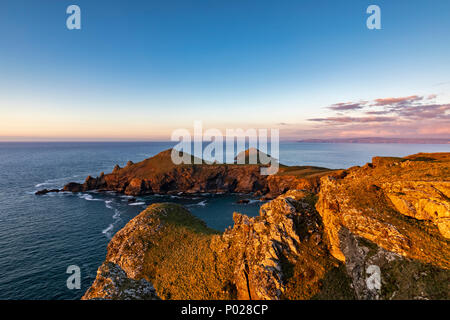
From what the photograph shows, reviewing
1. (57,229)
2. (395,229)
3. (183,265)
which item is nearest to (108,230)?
(57,229)

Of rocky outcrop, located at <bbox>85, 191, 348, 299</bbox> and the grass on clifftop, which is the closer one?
rocky outcrop, located at <bbox>85, 191, 348, 299</bbox>

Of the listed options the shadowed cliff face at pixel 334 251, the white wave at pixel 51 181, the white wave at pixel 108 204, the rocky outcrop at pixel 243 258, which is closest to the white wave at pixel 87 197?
the white wave at pixel 108 204

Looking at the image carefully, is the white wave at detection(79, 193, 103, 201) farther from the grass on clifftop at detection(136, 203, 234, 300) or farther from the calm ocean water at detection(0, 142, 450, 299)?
the grass on clifftop at detection(136, 203, 234, 300)

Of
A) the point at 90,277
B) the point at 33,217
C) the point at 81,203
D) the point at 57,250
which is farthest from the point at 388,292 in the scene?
the point at 81,203

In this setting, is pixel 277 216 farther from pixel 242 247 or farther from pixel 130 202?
pixel 130 202

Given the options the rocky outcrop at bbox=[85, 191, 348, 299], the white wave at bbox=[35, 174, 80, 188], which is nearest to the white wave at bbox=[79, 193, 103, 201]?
the white wave at bbox=[35, 174, 80, 188]

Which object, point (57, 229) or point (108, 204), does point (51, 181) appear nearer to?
point (108, 204)

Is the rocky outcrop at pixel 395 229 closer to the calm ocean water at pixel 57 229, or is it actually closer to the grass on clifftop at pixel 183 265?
the grass on clifftop at pixel 183 265
